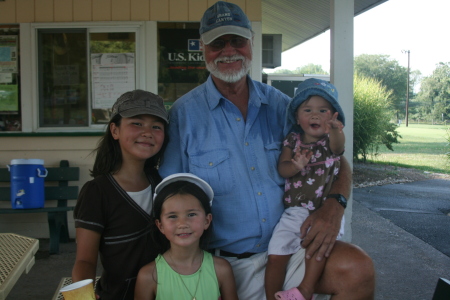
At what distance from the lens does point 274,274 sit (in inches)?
94.7

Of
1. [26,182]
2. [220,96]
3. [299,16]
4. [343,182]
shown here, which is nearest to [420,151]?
[299,16]

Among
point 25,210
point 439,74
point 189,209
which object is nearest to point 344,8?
point 189,209

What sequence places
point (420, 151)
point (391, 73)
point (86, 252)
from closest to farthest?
point (86, 252) < point (420, 151) < point (391, 73)

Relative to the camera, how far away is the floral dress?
2451 millimetres

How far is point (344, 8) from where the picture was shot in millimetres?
3893

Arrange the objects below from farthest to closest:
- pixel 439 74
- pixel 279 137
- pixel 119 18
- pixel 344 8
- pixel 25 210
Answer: pixel 439 74 → pixel 119 18 → pixel 25 210 → pixel 344 8 → pixel 279 137

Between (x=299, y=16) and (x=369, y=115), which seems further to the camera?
(x=369, y=115)

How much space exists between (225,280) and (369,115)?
40.7 ft

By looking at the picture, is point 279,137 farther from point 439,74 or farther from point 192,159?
point 439,74

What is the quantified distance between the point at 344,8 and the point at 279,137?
178cm

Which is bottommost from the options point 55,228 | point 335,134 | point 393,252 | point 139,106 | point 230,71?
point 393,252

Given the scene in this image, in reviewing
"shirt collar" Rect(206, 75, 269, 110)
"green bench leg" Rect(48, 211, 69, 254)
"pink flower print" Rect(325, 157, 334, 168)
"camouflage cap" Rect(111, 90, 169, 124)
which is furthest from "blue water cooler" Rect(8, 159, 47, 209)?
"pink flower print" Rect(325, 157, 334, 168)

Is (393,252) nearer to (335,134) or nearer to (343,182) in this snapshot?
(343,182)

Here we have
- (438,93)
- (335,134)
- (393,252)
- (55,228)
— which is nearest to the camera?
(335,134)
